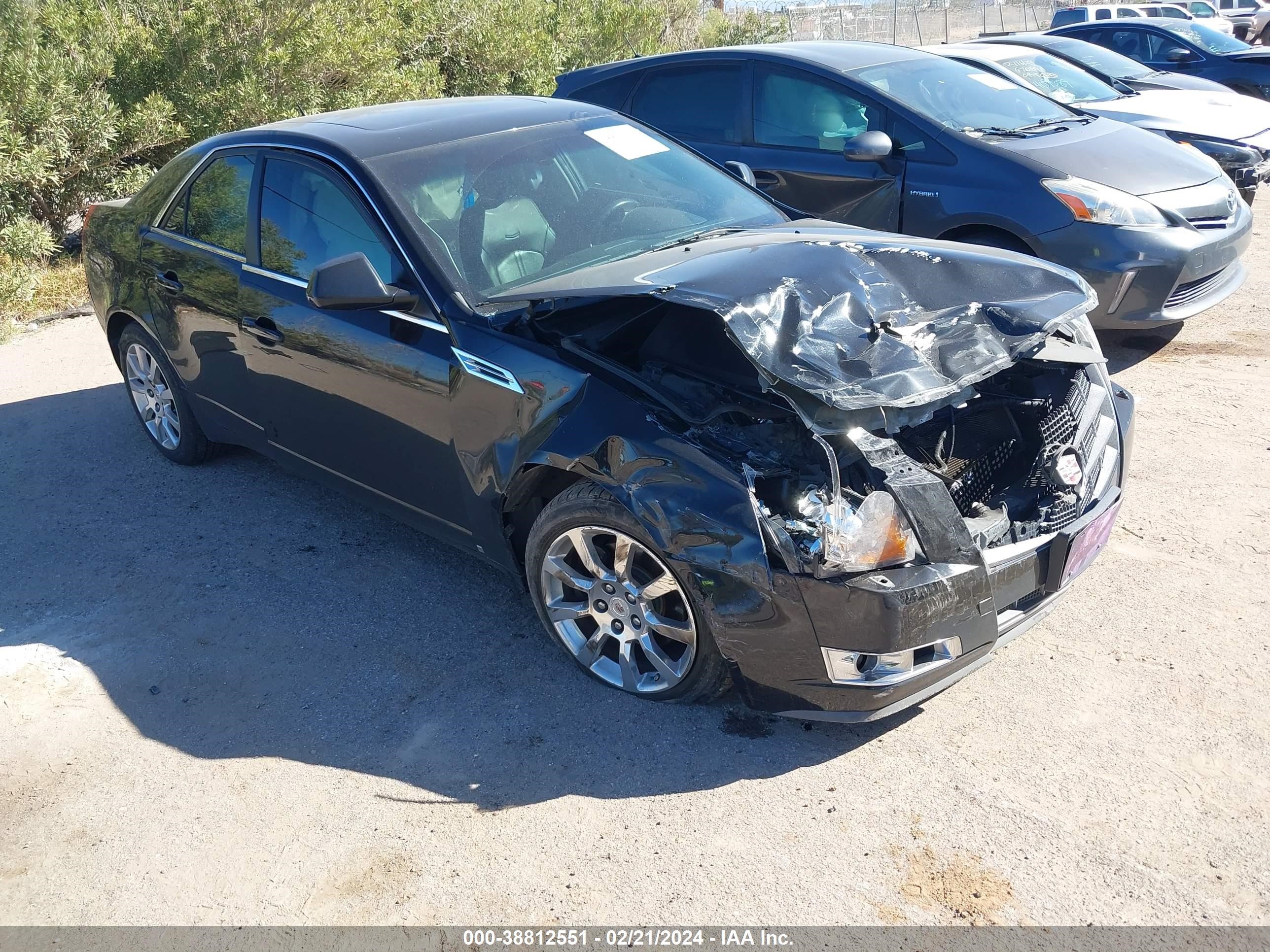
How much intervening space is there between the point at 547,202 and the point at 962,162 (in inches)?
121

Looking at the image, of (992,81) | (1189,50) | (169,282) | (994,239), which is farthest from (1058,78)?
(169,282)

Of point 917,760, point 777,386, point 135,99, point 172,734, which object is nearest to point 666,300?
point 777,386

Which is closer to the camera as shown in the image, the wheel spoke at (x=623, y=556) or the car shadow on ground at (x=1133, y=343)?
the wheel spoke at (x=623, y=556)

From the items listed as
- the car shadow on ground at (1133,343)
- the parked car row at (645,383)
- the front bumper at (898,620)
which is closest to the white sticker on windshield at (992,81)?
the car shadow on ground at (1133,343)

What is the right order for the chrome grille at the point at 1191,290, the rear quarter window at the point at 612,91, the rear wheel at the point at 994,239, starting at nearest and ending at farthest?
the chrome grille at the point at 1191,290, the rear wheel at the point at 994,239, the rear quarter window at the point at 612,91

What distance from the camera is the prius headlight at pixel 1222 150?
9031 millimetres

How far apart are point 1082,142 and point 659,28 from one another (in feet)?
35.0

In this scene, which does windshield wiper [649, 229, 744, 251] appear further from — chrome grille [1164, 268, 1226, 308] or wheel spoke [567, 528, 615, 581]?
chrome grille [1164, 268, 1226, 308]

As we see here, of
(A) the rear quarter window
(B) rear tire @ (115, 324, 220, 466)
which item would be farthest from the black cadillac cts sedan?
(A) the rear quarter window

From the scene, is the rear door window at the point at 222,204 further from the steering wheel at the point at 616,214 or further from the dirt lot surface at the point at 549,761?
the steering wheel at the point at 616,214

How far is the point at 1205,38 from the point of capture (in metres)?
14.0

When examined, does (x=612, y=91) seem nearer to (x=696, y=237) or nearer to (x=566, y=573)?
(x=696, y=237)

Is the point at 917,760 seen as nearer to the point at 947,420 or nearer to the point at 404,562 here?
the point at 947,420

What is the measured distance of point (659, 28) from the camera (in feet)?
51.9
